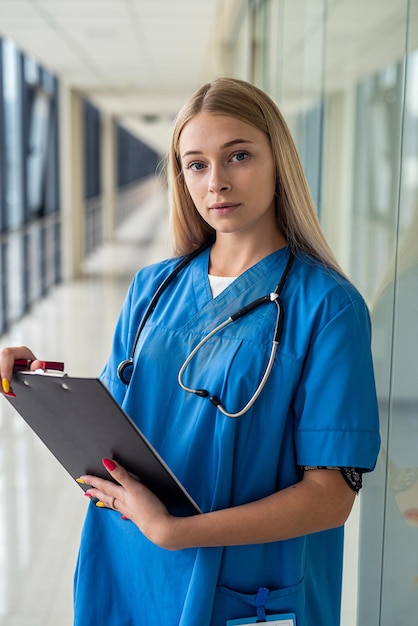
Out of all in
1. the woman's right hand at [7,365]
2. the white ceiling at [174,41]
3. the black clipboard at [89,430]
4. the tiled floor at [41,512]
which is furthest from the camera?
the tiled floor at [41,512]

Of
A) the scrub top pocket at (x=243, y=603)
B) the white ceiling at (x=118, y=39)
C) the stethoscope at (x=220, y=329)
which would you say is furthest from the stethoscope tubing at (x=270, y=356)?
the white ceiling at (x=118, y=39)

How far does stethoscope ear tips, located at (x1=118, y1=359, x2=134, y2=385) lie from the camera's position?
953 mm

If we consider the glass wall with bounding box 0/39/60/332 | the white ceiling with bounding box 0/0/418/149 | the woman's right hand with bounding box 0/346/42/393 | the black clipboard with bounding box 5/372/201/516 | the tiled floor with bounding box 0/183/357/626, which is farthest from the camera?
the glass wall with bounding box 0/39/60/332

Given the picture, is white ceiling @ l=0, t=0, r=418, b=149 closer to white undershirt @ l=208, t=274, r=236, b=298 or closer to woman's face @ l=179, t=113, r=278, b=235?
woman's face @ l=179, t=113, r=278, b=235

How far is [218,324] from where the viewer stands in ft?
2.99

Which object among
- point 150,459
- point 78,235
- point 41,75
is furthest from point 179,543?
point 78,235

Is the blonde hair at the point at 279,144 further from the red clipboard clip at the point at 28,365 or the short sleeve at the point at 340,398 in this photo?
the red clipboard clip at the point at 28,365

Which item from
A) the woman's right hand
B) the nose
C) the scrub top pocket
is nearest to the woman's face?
the nose

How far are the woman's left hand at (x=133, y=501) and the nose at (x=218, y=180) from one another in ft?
1.12

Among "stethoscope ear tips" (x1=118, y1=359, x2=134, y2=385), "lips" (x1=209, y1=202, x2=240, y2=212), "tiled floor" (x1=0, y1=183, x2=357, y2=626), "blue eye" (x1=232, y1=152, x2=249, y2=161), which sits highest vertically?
"blue eye" (x1=232, y1=152, x2=249, y2=161)

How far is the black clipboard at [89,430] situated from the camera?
78 cm

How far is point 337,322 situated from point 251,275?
0.16 meters

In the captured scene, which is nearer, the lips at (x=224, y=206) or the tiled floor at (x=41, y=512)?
the lips at (x=224, y=206)

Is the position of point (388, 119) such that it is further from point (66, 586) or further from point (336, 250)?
point (66, 586)
